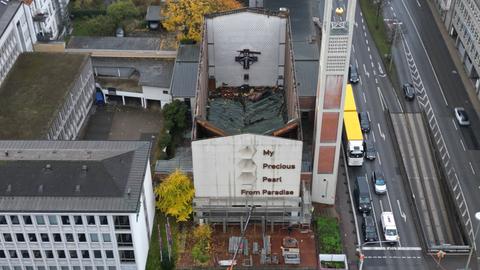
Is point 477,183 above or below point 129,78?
below

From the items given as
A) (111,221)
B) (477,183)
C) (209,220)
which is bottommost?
(477,183)

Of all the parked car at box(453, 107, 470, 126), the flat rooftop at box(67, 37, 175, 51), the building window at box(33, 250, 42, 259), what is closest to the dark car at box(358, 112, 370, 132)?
the parked car at box(453, 107, 470, 126)

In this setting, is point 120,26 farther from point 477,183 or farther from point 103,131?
point 477,183

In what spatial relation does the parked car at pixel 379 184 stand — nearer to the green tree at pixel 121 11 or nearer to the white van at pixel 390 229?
the white van at pixel 390 229

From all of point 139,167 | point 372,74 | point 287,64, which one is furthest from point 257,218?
point 372,74

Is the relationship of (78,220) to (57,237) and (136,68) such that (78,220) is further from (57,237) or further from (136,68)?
(136,68)

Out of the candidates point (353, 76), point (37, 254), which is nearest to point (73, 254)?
point (37, 254)

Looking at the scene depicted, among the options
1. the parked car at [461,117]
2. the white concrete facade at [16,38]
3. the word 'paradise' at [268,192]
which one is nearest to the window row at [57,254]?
the word 'paradise' at [268,192]
